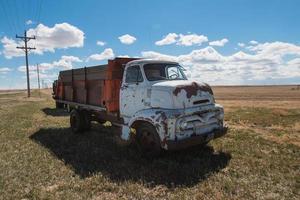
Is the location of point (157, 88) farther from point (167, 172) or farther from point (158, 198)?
point (158, 198)

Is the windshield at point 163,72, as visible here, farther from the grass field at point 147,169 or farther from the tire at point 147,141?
the grass field at point 147,169

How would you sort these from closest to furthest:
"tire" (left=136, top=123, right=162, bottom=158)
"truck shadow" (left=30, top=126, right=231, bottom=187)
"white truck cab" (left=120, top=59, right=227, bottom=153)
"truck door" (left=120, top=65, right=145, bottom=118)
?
"truck shadow" (left=30, top=126, right=231, bottom=187), "white truck cab" (left=120, top=59, right=227, bottom=153), "tire" (left=136, top=123, right=162, bottom=158), "truck door" (left=120, top=65, right=145, bottom=118)

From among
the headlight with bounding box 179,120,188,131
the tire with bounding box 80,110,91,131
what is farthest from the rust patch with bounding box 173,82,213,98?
the tire with bounding box 80,110,91,131

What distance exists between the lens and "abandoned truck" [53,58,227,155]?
22.8 feet

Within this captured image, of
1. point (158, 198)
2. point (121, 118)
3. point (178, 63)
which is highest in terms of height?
point (178, 63)

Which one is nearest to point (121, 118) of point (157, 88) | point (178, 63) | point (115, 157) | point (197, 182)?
point (115, 157)

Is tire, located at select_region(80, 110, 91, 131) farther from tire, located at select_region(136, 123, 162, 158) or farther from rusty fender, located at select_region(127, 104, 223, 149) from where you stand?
rusty fender, located at select_region(127, 104, 223, 149)

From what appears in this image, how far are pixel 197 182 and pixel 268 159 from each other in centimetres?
258

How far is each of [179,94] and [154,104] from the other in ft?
2.60

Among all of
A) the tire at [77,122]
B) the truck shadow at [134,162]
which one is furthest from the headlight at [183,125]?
the tire at [77,122]

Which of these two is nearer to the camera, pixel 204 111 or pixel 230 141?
pixel 204 111

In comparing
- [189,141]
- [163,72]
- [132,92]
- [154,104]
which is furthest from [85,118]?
[189,141]

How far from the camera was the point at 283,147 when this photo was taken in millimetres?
8773

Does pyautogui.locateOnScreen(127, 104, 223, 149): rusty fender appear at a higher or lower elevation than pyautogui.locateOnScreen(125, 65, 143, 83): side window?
lower
